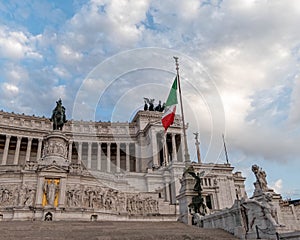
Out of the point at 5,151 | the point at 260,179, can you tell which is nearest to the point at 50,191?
the point at 260,179

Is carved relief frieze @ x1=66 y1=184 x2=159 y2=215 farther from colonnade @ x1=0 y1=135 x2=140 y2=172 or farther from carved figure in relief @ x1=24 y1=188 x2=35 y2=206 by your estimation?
colonnade @ x1=0 y1=135 x2=140 y2=172

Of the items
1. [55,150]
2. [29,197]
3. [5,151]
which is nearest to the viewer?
[29,197]

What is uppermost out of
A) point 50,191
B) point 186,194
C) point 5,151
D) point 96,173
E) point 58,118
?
point 5,151

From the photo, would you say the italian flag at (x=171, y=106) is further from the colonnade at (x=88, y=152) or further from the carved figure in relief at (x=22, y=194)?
the colonnade at (x=88, y=152)

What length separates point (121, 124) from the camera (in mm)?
68625

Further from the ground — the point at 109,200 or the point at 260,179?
the point at 109,200

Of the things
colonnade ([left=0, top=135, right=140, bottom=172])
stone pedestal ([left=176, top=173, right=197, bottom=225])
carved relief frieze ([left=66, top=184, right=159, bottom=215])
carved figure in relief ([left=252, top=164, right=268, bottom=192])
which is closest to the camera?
carved figure in relief ([left=252, top=164, right=268, bottom=192])

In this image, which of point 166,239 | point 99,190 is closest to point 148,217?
point 99,190

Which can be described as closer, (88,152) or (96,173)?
(96,173)

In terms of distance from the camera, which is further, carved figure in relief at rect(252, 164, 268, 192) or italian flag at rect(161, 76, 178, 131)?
italian flag at rect(161, 76, 178, 131)

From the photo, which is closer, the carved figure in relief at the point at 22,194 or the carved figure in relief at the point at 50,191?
the carved figure in relief at the point at 22,194

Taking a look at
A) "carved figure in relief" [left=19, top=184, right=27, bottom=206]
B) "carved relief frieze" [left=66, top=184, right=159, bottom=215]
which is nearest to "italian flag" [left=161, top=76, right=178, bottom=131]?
"carved relief frieze" [left=66, top=184, right=159, bottom=215]

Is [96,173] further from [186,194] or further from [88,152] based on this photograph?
[88,152]

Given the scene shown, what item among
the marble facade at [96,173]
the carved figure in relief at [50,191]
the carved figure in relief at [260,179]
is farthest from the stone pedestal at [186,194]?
the carved figure in relief at [50,191]
